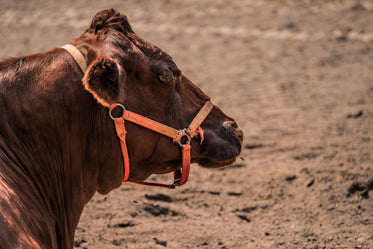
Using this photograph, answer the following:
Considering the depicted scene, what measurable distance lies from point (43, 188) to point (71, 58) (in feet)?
2.67

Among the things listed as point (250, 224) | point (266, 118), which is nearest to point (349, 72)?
point (266, 118)

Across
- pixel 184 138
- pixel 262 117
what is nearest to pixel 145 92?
pixel 184 138

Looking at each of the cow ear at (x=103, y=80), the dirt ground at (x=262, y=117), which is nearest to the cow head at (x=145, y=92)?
the cow ear at (x=103, y=80)

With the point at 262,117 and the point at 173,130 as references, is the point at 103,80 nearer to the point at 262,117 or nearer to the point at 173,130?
the point at 173,130

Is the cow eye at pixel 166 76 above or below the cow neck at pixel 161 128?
above

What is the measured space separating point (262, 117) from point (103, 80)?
4878 millimetres

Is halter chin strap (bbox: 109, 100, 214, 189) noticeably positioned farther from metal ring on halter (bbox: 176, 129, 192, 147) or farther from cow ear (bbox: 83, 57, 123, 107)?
cow ear (bbox: 83, 57, 123, 107)

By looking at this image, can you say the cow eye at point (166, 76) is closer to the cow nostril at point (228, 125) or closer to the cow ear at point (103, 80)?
the cow ear at point (103, 80)

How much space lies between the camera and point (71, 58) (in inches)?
113

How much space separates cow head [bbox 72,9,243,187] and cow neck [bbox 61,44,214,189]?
4 centimetres

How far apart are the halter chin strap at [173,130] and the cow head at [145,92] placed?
4cm

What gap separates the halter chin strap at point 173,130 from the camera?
2.89 m

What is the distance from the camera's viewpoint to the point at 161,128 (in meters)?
3.07

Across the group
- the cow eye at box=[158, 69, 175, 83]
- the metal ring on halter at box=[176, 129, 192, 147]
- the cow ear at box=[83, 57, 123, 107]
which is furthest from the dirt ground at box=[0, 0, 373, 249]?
the cow ear at box=[83, 57, 123, 107]
